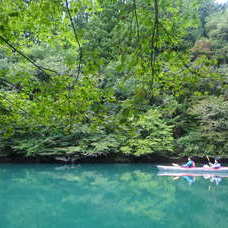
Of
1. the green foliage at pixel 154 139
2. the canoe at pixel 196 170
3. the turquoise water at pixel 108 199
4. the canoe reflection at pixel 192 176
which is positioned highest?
the green foliage at pixel 154 139

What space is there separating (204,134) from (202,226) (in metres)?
7.35

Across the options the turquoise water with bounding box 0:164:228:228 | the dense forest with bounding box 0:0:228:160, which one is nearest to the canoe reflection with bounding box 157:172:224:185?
the turquoise water with bounding box 0:164:228:228

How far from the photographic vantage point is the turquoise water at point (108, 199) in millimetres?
5676

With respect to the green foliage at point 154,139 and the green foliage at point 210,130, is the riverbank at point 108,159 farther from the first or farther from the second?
the green foliage at point 210,130

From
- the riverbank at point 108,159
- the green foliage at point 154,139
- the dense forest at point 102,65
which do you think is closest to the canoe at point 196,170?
the green foliage at point 154,139

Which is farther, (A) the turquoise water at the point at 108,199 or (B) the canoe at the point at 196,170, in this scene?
(B) the canoe at the point at 196,170

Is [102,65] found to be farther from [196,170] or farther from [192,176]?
[192,176]

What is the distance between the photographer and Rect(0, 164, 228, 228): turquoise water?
18.6 feet

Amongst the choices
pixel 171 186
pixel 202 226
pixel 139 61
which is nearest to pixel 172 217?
pixel 202 226

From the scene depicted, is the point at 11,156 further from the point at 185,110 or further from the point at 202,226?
the point at 202,226

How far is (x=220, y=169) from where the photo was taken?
9.94 metres

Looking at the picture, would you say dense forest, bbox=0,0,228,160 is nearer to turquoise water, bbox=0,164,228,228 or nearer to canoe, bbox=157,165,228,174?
turquoise water, bbox=0,164,228,228

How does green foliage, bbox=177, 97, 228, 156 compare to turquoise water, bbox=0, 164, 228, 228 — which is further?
green foliage, bbox=177, 97, 228, 156

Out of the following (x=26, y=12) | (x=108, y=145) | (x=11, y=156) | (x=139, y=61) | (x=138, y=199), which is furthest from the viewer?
(x=11, y=156)
